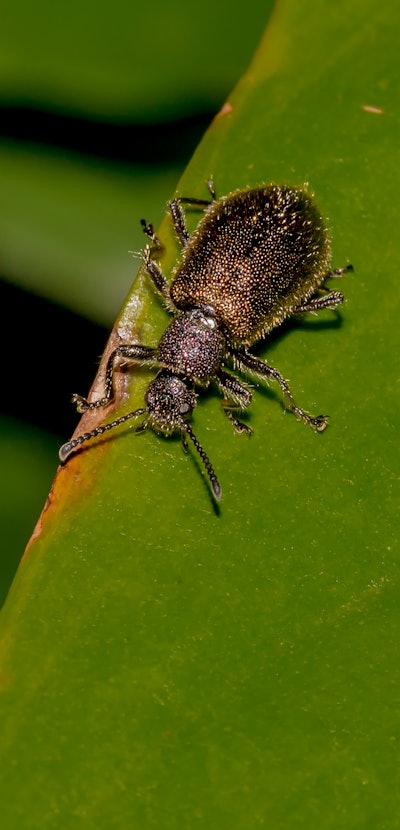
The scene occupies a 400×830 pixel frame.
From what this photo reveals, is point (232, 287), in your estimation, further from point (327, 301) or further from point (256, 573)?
point (256, 573)

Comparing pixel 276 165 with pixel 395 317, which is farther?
pixel 276 165

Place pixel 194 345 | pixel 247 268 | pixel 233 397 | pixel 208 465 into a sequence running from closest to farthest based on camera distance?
1. pixel 208 465
2. pixel 233 397
3. pixel 194 345
4. pixel 247 268

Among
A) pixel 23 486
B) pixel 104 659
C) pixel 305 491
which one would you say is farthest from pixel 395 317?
pixel 23 486

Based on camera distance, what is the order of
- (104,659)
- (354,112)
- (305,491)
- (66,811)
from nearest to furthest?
(66,811) < (104,659) < (305,491) < (354,112)

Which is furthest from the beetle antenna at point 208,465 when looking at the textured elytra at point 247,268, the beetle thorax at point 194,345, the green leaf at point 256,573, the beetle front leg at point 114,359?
the textured elytra at point 247,268

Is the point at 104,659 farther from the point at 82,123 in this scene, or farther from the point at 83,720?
the point at 82,123

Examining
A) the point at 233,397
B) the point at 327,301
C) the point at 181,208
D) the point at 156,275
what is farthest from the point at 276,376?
the point at 181,208
